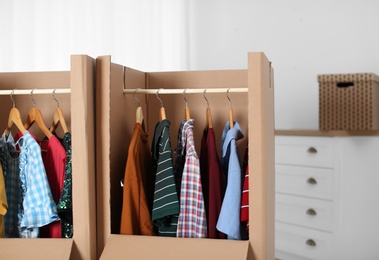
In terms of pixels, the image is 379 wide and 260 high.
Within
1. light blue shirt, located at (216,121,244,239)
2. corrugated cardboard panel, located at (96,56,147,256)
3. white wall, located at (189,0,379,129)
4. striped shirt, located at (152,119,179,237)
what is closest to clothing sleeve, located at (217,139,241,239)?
light blue shirt, located at (216,121,244,239)

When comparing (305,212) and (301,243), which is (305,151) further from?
(301,243)

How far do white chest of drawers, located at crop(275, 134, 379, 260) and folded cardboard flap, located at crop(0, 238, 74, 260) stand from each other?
6.30ft

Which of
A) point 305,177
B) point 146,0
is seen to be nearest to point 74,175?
point 305,177

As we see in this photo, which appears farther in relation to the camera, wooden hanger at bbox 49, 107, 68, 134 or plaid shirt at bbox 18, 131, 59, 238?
wooden hanger at bbox 49, 107, 68, 134

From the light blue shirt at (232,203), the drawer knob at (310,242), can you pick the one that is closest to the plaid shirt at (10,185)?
the light blue shirt at (232,203)

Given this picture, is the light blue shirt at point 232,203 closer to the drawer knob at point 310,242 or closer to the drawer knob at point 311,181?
the drawer knob at point 311,181

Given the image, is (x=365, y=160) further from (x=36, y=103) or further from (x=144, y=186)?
(x=36, y=103)

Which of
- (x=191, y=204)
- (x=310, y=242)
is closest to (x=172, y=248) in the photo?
(x=191, y=204)

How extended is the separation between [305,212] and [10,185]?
6.64ft

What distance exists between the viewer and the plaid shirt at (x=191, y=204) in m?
Result: 1.61

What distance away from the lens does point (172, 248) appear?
4.89 ft

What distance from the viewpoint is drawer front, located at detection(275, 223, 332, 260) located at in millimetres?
3068

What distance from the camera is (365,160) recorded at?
2.94 metres

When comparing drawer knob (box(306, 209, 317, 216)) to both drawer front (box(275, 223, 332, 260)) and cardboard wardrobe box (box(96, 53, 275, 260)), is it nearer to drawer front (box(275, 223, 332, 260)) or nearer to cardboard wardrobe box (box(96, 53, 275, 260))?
drawer front (box(275, 223, 332, 260))
